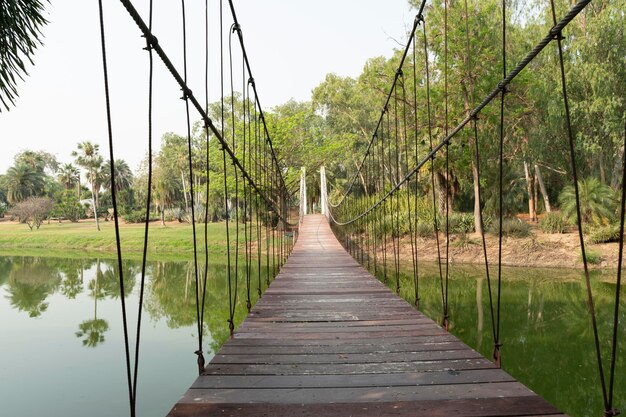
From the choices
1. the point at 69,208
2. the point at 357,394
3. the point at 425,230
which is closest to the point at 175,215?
the point at 69,208

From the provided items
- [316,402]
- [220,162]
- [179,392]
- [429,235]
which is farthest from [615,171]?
[316,402]

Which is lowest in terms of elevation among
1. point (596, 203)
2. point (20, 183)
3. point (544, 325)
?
point (544, 325)

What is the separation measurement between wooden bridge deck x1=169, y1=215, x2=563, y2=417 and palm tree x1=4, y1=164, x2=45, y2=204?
37.4 meters

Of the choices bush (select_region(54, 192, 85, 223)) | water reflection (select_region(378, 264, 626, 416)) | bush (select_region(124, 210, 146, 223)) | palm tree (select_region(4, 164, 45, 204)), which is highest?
palm tree (select_region(4, 164, 45, 204))

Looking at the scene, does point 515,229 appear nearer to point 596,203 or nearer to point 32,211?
point 596,203

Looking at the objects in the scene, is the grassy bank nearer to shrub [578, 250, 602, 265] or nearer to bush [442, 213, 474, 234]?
bush [442, 213, 474, 234]

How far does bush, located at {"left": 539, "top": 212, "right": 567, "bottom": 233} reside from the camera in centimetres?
1104

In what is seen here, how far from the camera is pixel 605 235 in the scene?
982cm

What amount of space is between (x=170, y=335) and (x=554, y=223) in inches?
374

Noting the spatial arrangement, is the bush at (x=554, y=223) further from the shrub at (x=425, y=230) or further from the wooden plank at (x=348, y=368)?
the wooden plank at (x=348, y=368)

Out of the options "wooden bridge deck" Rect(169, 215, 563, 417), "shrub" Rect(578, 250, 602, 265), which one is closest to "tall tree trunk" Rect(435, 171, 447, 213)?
"shrub" Rect(578, 250, 602, 265)

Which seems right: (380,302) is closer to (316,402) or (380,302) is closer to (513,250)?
(316,402)

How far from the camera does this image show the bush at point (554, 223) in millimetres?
11039

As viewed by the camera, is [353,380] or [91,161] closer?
[353,380]
